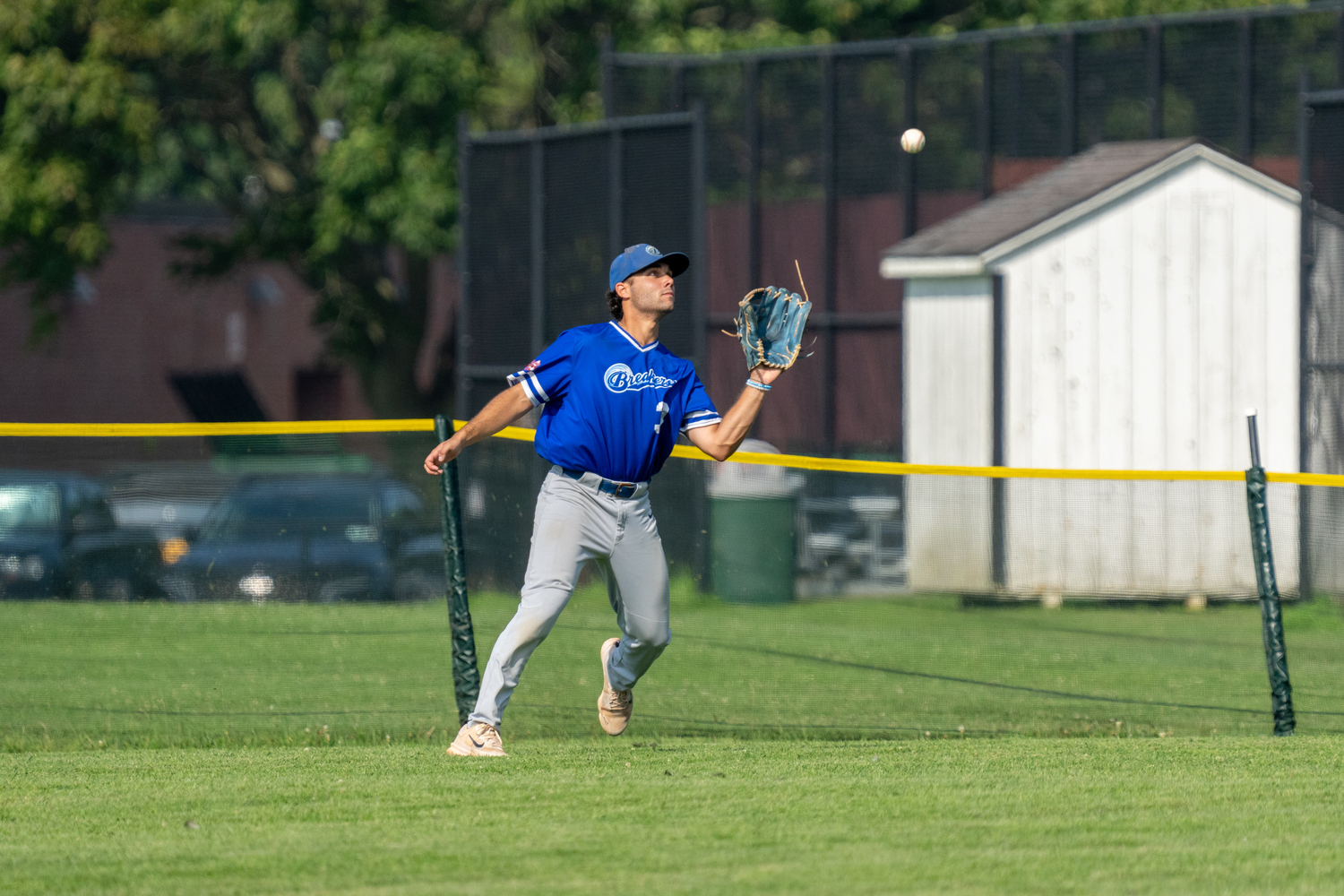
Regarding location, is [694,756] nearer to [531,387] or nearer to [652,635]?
[652,635]

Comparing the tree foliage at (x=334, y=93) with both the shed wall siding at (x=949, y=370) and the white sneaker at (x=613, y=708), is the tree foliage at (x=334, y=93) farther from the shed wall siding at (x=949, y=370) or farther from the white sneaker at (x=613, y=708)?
the white sneaker at (x=613, y=708)

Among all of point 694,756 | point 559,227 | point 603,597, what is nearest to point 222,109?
point 559,227

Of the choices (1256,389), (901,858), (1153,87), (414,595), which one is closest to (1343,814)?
(901,858)

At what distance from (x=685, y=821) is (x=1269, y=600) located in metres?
3.61

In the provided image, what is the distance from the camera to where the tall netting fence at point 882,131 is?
52.9 feet

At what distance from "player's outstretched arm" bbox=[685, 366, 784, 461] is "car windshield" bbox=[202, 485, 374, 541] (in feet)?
7.60

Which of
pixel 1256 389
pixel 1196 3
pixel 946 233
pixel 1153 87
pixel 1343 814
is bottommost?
pixel 1343 814

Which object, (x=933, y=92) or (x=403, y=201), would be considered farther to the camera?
(x=403, y=201)

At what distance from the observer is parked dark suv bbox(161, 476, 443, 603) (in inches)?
310

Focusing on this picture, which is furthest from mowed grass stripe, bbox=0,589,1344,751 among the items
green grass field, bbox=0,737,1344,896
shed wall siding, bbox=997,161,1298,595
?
shed wall siding, bbox=997,161,1298,595

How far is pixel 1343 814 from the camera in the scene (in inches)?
210

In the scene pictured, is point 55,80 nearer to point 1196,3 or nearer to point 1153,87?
point 1153,87

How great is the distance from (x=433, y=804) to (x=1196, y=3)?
1907cm

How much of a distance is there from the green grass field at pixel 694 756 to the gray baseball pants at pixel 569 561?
1.20ft
